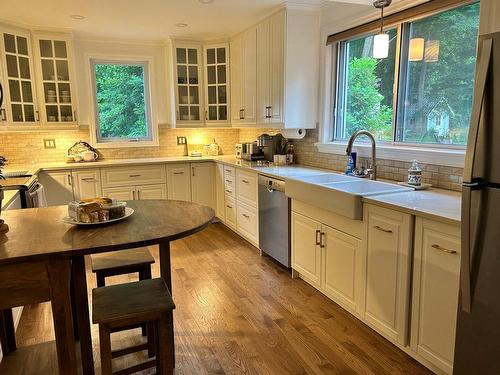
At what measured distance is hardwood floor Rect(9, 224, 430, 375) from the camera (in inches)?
83.7

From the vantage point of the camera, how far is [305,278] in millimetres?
3170

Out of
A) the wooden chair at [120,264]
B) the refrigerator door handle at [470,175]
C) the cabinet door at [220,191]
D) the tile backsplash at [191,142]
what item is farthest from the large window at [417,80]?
the wooden chair at [120,264]

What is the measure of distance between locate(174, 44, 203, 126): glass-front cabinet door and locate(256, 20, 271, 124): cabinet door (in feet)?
3.72

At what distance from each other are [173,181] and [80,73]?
1.74 meters

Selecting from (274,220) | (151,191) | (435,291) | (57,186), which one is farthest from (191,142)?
(435,291)

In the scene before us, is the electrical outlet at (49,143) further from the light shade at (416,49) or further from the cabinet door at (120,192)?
the light shade at (416,49)

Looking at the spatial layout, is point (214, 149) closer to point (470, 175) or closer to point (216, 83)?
point (216, 83)

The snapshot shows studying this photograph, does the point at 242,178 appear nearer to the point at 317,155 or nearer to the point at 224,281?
the point at 317,155

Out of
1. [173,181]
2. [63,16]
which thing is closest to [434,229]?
[173,181]

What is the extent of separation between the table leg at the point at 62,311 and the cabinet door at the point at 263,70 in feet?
9.31

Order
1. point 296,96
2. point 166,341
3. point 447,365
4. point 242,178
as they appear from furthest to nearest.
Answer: point 242,178 < point 296,96 < point 447,365 < point 166,341

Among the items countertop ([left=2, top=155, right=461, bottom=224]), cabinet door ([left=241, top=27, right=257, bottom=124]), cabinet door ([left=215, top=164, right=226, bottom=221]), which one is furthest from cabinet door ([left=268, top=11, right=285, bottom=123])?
cabinet door ([left=215, top=164, right=226, bottom=221])

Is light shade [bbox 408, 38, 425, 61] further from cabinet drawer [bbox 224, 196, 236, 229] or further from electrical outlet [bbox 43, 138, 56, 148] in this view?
electrical outlet [bbox 43, 138, 56, 148]

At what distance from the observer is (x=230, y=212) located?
15.0 feet
